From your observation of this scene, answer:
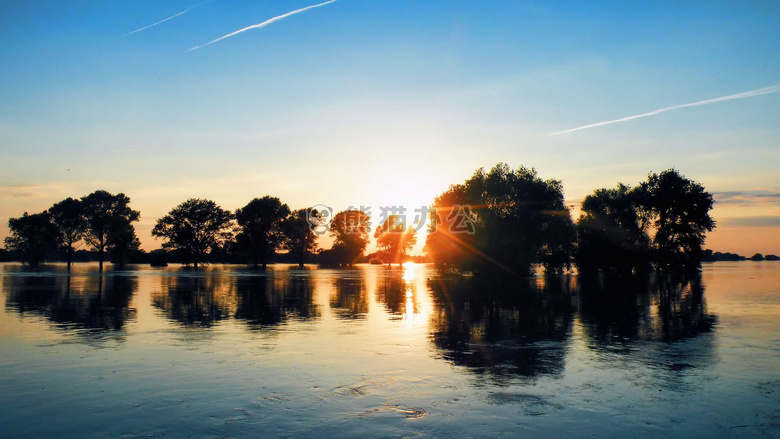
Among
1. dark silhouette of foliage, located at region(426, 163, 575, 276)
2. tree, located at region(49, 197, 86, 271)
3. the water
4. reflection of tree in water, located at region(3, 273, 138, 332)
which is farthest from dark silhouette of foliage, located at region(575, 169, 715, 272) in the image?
tree, located at region(49, 197, 86, 271)

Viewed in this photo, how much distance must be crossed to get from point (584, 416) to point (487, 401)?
170 cm

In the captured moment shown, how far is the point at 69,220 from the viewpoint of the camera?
124 m

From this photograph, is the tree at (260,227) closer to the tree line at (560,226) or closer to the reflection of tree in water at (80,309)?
the tree line at (560,226)

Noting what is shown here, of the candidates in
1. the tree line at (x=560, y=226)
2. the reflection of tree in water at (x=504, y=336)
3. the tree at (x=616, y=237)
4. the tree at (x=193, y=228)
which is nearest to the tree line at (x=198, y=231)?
the tree at (x=193, y=228)

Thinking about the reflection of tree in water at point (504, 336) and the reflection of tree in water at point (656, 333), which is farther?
the reflection of tree in water at point (656, 333)

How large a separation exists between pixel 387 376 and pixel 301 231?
14324 cm

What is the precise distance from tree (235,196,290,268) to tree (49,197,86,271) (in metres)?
38.6

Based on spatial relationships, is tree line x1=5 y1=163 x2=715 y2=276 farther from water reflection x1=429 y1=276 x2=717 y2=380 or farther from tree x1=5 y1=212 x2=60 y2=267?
water reflection x1=429 y1=276 x2=717 y2=380

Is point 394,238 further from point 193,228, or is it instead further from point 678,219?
point 678,219

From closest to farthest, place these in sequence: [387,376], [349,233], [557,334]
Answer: [387,376]
[557,334]
[349,233]

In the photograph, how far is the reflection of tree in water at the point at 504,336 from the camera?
12906 mm

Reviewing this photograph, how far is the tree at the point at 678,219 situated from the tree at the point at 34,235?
432 feet

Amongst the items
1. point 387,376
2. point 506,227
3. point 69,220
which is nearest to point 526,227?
point 506,227

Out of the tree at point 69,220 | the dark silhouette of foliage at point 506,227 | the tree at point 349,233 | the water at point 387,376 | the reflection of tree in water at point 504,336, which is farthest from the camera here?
the tree at point 349,233
